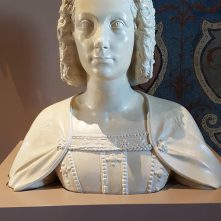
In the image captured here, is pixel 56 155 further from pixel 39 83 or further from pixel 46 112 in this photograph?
pixel 39 83

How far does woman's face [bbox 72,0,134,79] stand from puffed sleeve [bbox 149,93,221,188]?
0.19 metres

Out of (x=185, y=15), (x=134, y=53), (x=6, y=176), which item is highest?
(x=185, y=15)

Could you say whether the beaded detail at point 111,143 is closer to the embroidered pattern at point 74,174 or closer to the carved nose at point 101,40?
the embroidered pattern at point 74,174

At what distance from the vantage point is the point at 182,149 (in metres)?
1.14

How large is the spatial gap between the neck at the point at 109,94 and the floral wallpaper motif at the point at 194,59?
0.56m

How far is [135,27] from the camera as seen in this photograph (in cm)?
116

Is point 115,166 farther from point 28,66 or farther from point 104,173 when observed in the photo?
point 28,66

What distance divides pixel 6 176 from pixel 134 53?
0.54m

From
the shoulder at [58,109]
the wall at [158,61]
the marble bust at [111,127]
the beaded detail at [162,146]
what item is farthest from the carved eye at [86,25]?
the wall at [158,61]

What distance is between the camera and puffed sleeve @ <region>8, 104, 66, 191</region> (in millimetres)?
1146

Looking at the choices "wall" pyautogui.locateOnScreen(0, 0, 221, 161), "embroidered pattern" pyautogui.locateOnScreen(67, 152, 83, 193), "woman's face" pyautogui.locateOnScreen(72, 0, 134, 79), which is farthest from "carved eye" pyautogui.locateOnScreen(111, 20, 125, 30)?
"wall" pyautogui.locateOnScreen(0, 0, 221, 161)

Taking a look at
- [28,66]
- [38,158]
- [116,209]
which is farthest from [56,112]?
[28,66]

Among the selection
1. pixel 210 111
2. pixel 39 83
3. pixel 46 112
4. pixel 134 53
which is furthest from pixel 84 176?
pixel 210 111

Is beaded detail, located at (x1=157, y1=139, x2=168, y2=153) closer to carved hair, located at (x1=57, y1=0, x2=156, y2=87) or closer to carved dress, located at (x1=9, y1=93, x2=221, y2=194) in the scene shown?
carved dress, located at (x1=9, y1=93, x2=221, y2=194)
